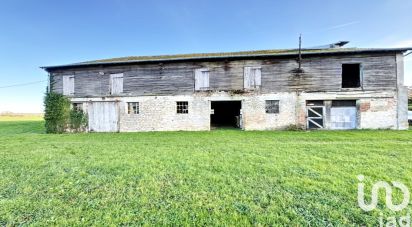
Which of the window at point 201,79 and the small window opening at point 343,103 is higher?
the window at point 201,79

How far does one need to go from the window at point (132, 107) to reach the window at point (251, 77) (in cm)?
889

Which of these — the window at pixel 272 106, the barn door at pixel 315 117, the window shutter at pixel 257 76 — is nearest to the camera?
the barn door at pixel 315 117

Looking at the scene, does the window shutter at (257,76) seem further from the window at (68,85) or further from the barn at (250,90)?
the window at (68,85)

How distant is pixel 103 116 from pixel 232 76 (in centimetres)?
1108

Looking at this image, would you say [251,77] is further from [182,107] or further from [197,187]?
[197,187]

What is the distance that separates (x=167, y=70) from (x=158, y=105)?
292cm

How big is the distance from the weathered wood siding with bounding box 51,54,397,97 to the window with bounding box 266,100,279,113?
2.75 feet

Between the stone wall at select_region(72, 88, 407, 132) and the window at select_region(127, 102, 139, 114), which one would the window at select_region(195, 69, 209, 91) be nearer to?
the stone wall at select_region(72, 88, 407, 132)

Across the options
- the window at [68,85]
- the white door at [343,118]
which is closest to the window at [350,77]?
the white door at [343,118]

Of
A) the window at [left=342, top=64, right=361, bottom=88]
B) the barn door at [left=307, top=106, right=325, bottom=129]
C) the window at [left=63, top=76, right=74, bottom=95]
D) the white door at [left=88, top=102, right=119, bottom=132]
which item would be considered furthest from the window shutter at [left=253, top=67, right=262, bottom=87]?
the window at [left=63, top=76, right=74, bottom=95]

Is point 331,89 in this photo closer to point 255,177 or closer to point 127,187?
point 255,177

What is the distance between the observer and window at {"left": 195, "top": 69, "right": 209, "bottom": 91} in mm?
16141

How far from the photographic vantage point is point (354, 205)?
141 inches

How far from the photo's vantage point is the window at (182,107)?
53.5 ft
